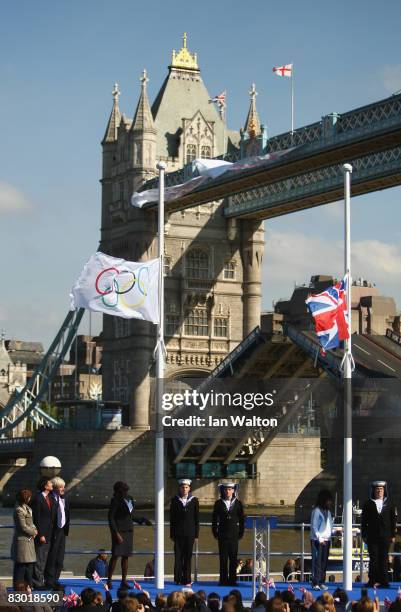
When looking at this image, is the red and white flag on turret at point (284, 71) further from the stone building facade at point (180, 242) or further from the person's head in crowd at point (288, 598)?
the person's head in crowd at point (288, 598)

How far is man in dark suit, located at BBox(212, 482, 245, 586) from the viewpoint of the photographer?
20.2m

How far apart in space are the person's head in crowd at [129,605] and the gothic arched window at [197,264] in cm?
6739

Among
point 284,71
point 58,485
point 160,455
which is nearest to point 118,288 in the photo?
point 160,455

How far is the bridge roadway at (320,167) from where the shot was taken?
193 ft

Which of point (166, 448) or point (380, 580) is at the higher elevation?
point (166, 448)

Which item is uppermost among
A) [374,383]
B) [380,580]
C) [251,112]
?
[251,112]

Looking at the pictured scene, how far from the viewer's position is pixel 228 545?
2025 cm

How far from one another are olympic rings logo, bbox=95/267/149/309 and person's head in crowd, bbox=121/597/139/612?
31.7 ft

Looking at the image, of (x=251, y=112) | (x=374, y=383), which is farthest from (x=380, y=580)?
(x=251, y=112)

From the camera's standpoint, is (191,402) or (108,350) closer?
(191,402)

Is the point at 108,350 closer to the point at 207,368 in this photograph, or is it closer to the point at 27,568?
the point at 207,368

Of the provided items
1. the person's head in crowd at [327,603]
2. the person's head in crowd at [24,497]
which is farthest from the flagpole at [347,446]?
the person's head in crowd at [327,603]

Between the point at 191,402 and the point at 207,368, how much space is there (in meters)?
57.0

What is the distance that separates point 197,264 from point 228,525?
61.3 meters
